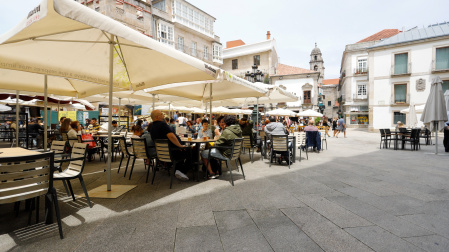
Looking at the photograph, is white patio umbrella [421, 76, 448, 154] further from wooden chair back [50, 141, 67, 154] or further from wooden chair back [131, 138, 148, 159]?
wooden chair back [50, 141, 67, 154]

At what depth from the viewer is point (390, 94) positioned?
2406 cm

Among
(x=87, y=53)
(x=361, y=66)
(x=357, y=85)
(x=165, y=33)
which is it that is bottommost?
(x=87, y=53)

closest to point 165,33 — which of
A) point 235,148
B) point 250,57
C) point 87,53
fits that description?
point 250,57

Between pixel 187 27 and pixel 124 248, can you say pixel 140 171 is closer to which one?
pixel 124 248

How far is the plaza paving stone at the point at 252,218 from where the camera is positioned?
220cm

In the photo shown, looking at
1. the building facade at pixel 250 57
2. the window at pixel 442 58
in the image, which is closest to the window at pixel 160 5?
the building facade at pixel 250 57

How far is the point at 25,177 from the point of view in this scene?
2176 mm

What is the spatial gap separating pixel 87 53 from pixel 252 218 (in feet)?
13.0

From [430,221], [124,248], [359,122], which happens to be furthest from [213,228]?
[359,122]

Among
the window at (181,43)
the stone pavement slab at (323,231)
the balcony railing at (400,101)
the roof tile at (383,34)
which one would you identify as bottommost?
the stone pavement slab at (323,231)

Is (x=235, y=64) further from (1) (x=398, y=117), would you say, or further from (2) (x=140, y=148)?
(2) (x=140, y=148)

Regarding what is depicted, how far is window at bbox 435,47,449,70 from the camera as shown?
21389 mm

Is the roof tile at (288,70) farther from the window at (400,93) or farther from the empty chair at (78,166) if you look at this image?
the empty chair at (78,166)

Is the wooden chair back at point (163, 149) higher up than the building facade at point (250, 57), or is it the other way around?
the building facade at point (250, 57)
